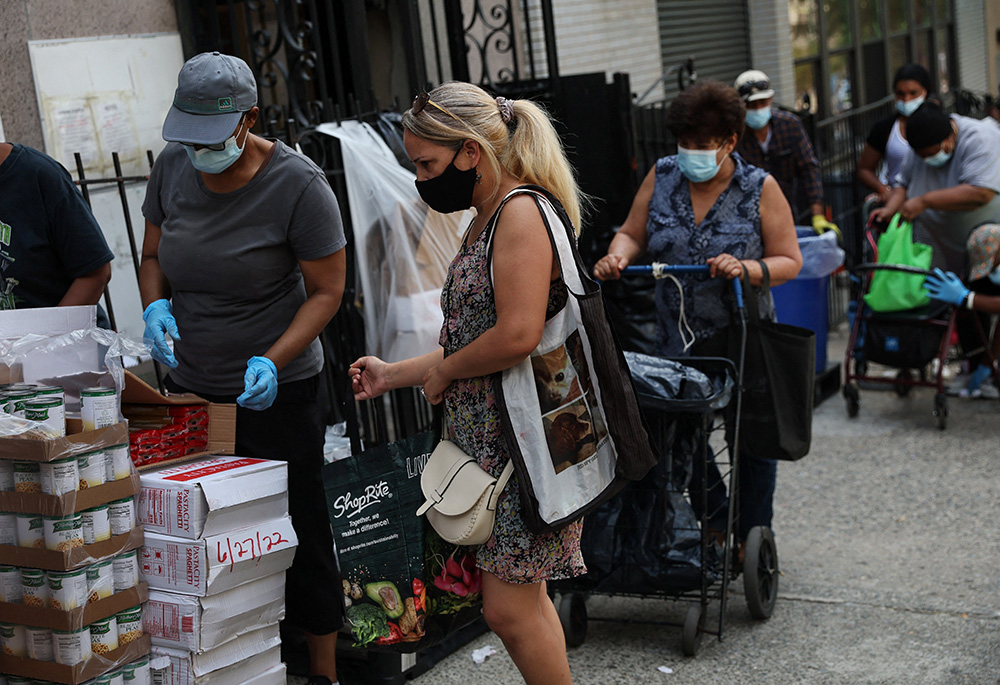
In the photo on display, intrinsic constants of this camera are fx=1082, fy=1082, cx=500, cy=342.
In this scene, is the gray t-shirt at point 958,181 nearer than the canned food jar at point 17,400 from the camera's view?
No

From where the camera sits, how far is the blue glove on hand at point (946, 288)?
6074 millimetres

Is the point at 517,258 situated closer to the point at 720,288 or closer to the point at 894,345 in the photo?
the point at 720,288

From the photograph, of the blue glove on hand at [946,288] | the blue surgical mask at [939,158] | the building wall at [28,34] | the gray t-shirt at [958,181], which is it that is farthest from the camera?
the blue surgical mask at [939,158]

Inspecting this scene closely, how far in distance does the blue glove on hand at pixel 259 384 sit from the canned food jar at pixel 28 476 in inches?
21.7

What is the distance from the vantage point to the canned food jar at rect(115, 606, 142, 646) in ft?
9.56

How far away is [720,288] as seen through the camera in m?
4.02

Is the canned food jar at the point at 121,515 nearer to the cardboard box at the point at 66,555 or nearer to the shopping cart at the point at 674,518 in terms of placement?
the cardboard box at the point at 66,555

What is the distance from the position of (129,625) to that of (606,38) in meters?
7.07

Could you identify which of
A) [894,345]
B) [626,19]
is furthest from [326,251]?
[626,19]

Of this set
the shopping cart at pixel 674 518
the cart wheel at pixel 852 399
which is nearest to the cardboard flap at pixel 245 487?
the shopping cart at pixel 674 518

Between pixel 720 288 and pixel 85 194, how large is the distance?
7.53ft

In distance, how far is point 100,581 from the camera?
285 centimetres

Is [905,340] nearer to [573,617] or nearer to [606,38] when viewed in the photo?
[573,617]

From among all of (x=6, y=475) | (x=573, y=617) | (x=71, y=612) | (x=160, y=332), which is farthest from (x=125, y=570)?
(x=573, y=617)
